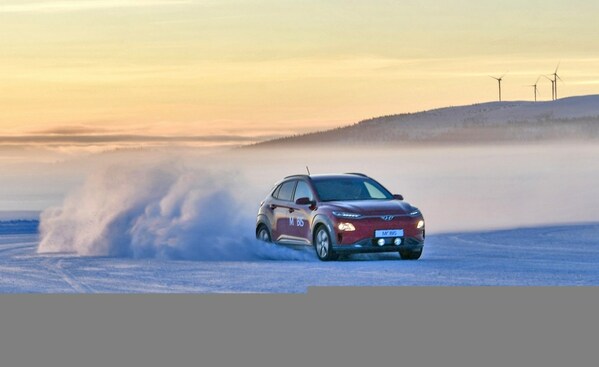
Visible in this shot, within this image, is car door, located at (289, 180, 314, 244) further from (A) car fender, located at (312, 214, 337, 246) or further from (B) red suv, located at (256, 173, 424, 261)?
(A) car fender, located at (312, 214, 337, 246)

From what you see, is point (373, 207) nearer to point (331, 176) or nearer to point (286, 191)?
point (331, 176)

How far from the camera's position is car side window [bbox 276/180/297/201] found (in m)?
27.9

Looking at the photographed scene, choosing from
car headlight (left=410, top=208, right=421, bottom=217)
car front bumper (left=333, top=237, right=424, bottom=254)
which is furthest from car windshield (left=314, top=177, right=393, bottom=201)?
car front bumper (left=333, top=237, right=424, bottom=254)

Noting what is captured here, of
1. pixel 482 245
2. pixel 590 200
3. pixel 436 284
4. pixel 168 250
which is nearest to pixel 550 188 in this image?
pixel 590 200

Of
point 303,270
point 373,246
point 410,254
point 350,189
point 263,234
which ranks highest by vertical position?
point 350,189

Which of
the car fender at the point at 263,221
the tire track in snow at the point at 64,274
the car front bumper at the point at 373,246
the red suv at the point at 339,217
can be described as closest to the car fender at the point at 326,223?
the red suv at the point at 339,217

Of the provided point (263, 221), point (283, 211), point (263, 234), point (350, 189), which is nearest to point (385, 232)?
point (350, 189)

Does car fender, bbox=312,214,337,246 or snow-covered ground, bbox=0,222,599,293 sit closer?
snow-covered ground, bbox=0,222,599,293

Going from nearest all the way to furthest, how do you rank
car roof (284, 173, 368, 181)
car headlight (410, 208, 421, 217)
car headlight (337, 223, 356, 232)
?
car headlight (337, 223, 356, 232), car headlight (410, 208, 421, 217), car roof (284, 173, 368, 181)

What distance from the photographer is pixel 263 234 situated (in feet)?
93.3

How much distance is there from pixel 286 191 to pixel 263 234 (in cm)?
102

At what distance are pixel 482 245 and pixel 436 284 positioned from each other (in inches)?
342

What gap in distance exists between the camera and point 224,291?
2286cm

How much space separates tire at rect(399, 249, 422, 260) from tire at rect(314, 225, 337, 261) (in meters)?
1.48
